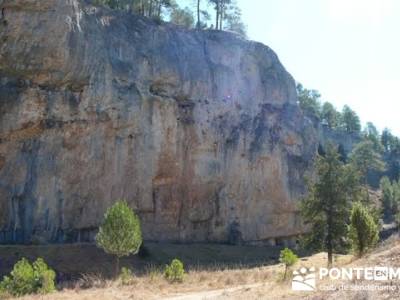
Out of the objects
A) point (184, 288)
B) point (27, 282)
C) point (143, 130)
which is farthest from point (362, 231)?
point (143, 130)

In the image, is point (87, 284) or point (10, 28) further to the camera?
point (10, 28)

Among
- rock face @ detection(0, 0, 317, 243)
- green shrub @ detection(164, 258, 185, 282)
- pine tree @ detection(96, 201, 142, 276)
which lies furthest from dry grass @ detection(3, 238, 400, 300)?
rock face @ detection(0, 0, 317, 243)

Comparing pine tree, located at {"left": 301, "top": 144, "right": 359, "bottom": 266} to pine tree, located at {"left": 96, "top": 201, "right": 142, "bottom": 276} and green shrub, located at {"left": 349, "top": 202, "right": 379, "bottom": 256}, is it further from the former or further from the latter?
pine tree, located at {"left": 96, "top": 201, "right": 142, "bottom": 276}

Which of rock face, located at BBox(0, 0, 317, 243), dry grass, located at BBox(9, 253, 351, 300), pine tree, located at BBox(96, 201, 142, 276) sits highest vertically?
rock face, located at BBox(0, 0, 317, 243)

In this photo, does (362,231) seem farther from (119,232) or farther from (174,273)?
(119,232)

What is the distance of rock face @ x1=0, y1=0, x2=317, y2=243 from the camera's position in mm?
33344

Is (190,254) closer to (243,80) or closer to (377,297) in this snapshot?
(243,80)

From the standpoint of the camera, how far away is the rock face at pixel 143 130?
33.3m

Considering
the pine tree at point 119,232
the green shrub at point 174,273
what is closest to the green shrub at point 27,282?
the green shrub at point 174,273

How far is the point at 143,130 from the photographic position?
39.1m

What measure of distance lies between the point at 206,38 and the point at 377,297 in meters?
40.6

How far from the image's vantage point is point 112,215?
2323cm

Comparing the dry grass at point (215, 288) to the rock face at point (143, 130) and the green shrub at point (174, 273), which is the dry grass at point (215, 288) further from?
the rock face at point (143, 130)

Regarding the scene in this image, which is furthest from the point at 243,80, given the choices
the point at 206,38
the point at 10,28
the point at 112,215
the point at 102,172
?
the point at 112,215
